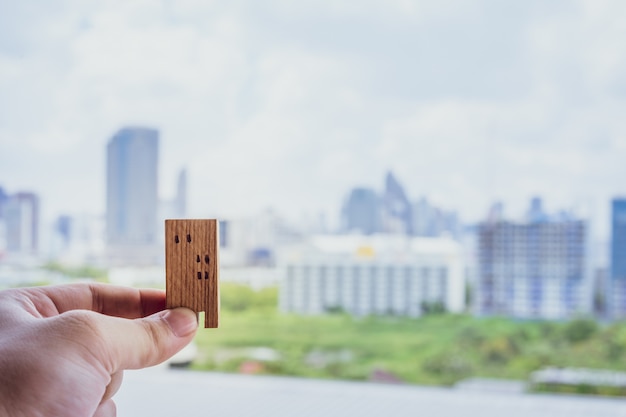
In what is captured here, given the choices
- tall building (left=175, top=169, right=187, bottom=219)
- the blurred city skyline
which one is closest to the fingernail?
the blurred city skyline

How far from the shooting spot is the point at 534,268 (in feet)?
17.6

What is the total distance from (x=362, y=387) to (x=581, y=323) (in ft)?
4.73

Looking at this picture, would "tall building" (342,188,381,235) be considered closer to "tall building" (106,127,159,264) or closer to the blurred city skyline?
the blurred city skyline

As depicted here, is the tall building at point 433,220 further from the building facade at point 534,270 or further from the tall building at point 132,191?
the tall building at point 132,191

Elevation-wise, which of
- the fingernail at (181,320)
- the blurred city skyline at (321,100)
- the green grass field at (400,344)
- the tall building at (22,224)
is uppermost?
the blurred city skyline at (321,100)

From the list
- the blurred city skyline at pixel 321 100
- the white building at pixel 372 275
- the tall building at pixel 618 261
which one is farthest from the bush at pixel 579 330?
the white building at pixel 372 275

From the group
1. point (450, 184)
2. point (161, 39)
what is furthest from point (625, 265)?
point (161, 39)

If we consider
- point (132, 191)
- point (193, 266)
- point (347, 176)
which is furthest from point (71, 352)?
point (132, 191)

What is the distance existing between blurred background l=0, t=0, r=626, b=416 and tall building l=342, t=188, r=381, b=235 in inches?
0.5

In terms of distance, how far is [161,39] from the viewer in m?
5.50

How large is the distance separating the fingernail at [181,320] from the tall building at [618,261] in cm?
473

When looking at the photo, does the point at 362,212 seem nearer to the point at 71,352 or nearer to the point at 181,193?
the point at 181,193

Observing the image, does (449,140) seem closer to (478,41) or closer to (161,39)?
(478,41)

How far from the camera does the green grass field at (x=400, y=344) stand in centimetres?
527
